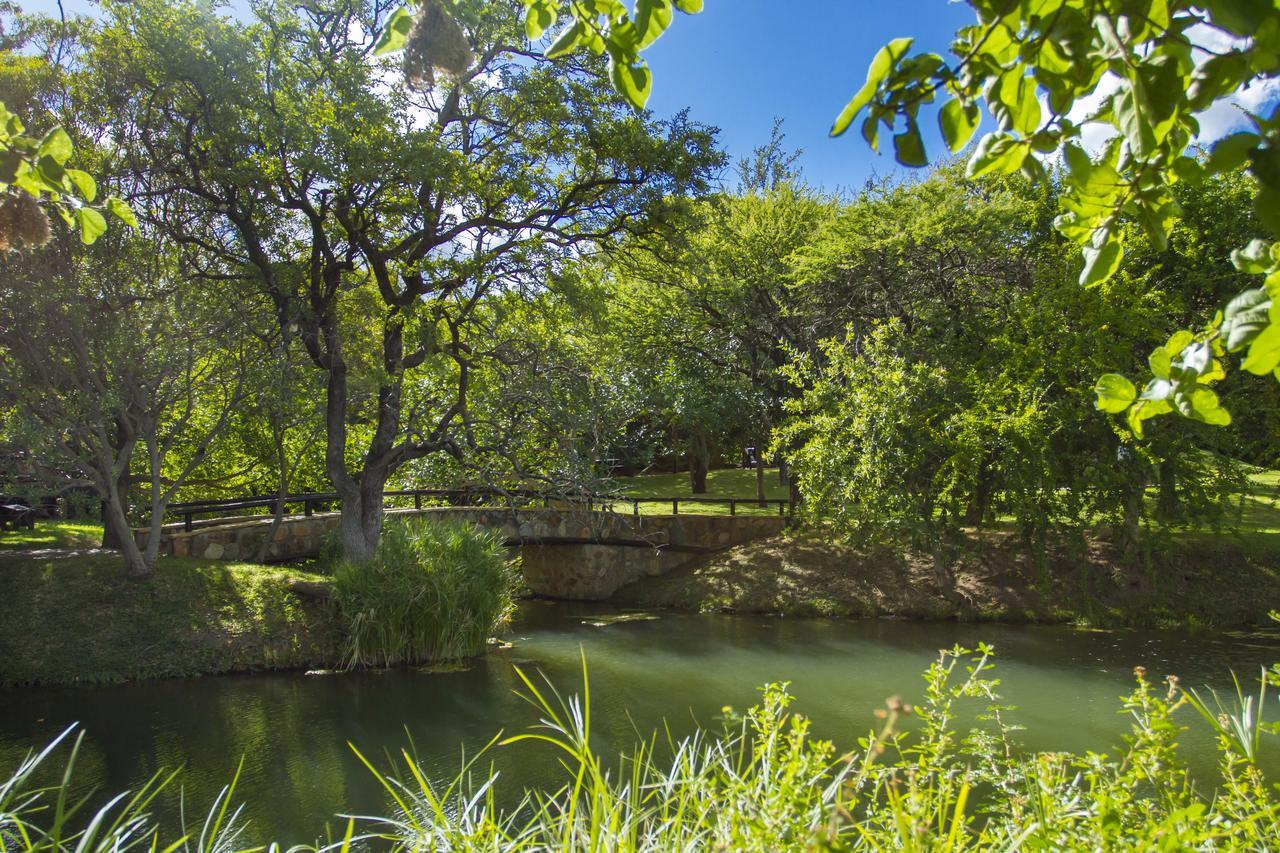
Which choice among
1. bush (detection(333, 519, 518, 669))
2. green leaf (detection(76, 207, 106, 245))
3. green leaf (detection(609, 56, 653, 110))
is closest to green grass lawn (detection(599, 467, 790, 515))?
bush (detection(333, 519, 518, 669))

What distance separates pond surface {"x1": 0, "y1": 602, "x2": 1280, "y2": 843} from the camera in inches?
283

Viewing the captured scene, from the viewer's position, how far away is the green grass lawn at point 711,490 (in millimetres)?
20297

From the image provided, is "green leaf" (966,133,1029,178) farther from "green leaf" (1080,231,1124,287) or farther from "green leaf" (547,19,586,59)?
"green leaf" (547,19,586,59)

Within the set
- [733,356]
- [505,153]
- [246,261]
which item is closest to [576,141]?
[505,153]

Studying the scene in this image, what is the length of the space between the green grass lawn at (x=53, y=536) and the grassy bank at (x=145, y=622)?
2177 mm

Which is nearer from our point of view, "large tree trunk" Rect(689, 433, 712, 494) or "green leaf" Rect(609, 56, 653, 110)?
"green leaf" Rect(609, 56, 653, 110)

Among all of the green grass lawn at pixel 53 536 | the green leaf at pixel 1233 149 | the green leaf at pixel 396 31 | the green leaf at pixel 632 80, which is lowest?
the green grass lawn at pixel 53 536

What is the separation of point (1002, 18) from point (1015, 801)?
2.09 metres

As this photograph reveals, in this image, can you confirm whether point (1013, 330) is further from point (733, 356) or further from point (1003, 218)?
point (733, 356)

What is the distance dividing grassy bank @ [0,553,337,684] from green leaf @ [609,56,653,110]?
10666mm

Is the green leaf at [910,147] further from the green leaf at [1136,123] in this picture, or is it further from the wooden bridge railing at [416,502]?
the wooden bridge railing at [416,502]

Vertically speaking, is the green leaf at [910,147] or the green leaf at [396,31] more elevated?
the green leaf at [396,31]

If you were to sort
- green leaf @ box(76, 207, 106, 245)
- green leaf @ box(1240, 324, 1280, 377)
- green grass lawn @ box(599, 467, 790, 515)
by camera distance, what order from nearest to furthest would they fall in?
green leaf @ box(1240, 324, 1280, 377) < green leaf @ box(76, 207, 106, 245) < green grass lawn @ box(599, 467, 790, 515)

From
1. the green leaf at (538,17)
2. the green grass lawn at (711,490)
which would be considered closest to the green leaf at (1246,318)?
the green leaf at (538,17)
